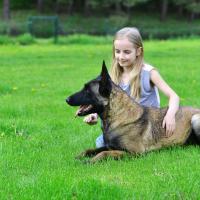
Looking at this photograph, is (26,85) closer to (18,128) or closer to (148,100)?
(18,128)

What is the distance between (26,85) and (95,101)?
7.87 metres

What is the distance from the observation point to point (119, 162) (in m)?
6.76

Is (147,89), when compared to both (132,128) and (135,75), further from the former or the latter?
(132,128)

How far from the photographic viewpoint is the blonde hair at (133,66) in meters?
7.58

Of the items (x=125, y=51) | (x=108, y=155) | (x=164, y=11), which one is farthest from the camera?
(x=164, y=11)

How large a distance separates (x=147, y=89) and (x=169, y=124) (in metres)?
0.66

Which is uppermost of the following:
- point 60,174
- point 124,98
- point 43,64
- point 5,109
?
point 124,98

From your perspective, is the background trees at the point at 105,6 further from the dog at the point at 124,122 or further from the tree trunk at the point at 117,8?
the dog at the point at 124,122

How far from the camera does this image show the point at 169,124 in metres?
7.42

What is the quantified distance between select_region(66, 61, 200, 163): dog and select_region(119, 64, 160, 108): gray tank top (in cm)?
36

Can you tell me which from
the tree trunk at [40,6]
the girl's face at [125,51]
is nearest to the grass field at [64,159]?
the girl's face at [125,51]

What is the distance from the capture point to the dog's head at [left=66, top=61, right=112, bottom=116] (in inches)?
273

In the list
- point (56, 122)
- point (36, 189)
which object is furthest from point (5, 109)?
Answer: point (36, 189)

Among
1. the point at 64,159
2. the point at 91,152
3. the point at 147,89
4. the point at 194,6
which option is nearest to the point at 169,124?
the point at 147,89
